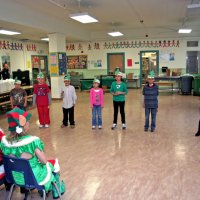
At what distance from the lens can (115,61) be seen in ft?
48.6

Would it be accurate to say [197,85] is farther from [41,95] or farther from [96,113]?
[41,95]

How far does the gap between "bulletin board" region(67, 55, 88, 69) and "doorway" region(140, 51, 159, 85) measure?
342cm

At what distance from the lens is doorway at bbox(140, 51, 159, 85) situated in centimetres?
1420

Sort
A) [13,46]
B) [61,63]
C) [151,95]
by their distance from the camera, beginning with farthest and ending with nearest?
[13,46] < [61,63] < [151,95]

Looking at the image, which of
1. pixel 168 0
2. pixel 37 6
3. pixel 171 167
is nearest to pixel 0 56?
pixel 37 6

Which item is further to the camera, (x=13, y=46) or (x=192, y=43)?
(x=192, y=43)

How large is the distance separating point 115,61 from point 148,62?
1949 mm

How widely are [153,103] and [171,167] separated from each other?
76.9 inches

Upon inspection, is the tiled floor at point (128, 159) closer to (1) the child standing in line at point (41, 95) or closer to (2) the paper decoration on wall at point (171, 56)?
(1) the child standing in line at point (41, 95)

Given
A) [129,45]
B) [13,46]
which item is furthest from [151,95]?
[129,45]

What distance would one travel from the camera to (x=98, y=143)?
502 centimetres

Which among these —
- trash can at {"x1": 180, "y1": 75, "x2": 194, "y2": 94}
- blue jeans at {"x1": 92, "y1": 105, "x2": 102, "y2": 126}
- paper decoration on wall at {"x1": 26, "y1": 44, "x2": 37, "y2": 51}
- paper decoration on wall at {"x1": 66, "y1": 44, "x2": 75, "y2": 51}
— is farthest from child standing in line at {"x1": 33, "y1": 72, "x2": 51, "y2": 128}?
paper decoration on wall at {"x1": 66, "y1": 44, "x2": 75, "y2": 51}

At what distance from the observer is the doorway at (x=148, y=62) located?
46.6 ft

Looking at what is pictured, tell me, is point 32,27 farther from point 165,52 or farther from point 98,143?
point 165,52
